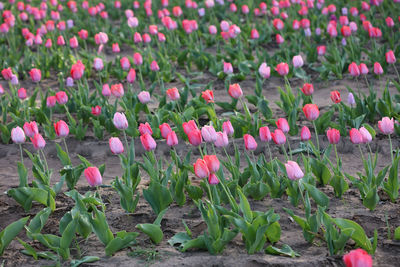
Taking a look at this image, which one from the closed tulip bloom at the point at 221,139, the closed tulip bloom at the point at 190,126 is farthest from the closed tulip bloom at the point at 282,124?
the closed tulip bloom at the point at 190,126

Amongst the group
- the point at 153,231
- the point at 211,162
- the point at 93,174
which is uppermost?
the point at 211,162

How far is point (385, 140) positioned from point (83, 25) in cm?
546

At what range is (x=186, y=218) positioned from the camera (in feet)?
12.0

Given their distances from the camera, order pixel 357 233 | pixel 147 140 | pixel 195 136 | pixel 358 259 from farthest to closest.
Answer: pixel 147 140, pixel 195 136, pixel 357 233, pixel 358 259

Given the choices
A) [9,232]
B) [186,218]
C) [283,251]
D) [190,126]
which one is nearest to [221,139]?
[190,126]

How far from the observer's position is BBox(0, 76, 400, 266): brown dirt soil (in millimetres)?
3067

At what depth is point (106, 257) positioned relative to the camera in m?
3.21

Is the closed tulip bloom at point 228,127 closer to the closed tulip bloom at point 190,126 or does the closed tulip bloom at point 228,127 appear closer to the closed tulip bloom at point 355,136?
the closed tulip bloom at point 190,126

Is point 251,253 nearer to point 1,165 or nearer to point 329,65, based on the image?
point 1,165

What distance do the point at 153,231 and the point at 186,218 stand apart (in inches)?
18.2

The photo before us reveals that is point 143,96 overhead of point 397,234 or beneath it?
overhead

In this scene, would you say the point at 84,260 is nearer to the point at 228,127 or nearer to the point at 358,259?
the point at 228,127

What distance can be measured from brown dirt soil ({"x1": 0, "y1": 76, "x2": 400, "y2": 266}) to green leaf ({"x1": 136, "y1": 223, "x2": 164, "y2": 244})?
0.04m

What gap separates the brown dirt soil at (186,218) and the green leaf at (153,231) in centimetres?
4
